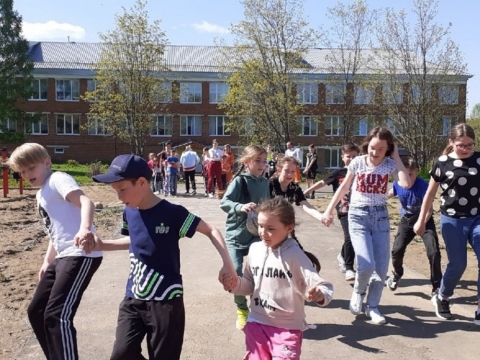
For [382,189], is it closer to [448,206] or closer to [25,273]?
[448,206]

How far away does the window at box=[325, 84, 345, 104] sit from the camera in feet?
147

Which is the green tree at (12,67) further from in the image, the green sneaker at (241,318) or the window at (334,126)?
the green sneaker at (241,318)

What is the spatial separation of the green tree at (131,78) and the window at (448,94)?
859 inches

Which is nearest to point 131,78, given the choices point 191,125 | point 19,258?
point 191,125

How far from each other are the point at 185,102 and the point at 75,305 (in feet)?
178

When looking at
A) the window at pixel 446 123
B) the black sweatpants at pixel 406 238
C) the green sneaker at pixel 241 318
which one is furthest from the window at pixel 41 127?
the green sneaker at pixel 241 318

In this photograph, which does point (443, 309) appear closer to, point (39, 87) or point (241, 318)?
point (241, 318)

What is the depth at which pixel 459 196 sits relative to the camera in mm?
5438

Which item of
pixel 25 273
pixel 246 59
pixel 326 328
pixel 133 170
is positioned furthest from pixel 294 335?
pixel 246 59

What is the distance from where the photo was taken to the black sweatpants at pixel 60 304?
12.5ft

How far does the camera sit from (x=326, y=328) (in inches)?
212

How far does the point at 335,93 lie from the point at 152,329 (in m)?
43.3

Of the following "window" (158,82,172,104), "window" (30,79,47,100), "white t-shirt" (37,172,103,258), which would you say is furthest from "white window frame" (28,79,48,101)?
"white t-shirt" (37,172,103,258)

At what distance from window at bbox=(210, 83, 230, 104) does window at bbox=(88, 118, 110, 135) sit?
10.8 metres
